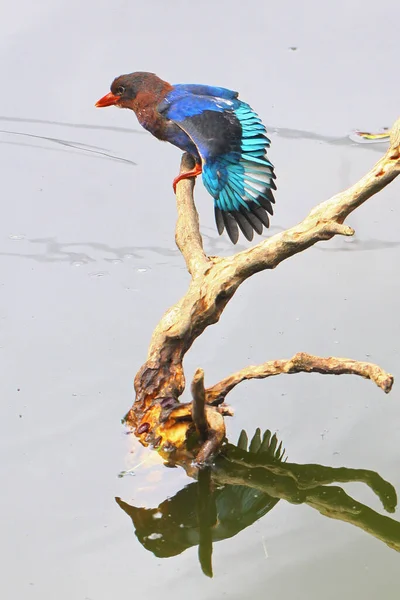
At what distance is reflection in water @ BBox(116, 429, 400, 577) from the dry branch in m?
0.12

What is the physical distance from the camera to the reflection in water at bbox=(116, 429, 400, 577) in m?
3.03

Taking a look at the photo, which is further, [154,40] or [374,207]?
[154,40]

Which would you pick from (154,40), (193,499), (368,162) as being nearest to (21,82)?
(154,40)

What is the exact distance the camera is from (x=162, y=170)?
4734 mm

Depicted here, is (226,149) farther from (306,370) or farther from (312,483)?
(312,483)

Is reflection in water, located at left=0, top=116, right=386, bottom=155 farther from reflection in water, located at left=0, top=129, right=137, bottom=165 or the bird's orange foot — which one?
the bird's orange foot

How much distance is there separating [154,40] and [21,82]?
0.66 m

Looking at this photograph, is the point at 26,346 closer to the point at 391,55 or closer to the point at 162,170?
the point at 162,170

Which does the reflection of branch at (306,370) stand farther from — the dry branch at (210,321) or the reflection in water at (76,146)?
the reflection in water at (76,146)

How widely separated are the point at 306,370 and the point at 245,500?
37 cm

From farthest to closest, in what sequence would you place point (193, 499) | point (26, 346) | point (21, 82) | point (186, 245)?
point (21, 82), point (26, 346), point (186, 245), point (193, 499)

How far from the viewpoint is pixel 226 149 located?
3.40 meters

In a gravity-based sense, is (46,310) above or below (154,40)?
below

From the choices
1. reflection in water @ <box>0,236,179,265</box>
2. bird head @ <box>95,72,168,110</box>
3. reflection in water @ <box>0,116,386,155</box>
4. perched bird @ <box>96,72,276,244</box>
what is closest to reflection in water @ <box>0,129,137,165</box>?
reflection in water @ <box>0,116,386,155</box>
